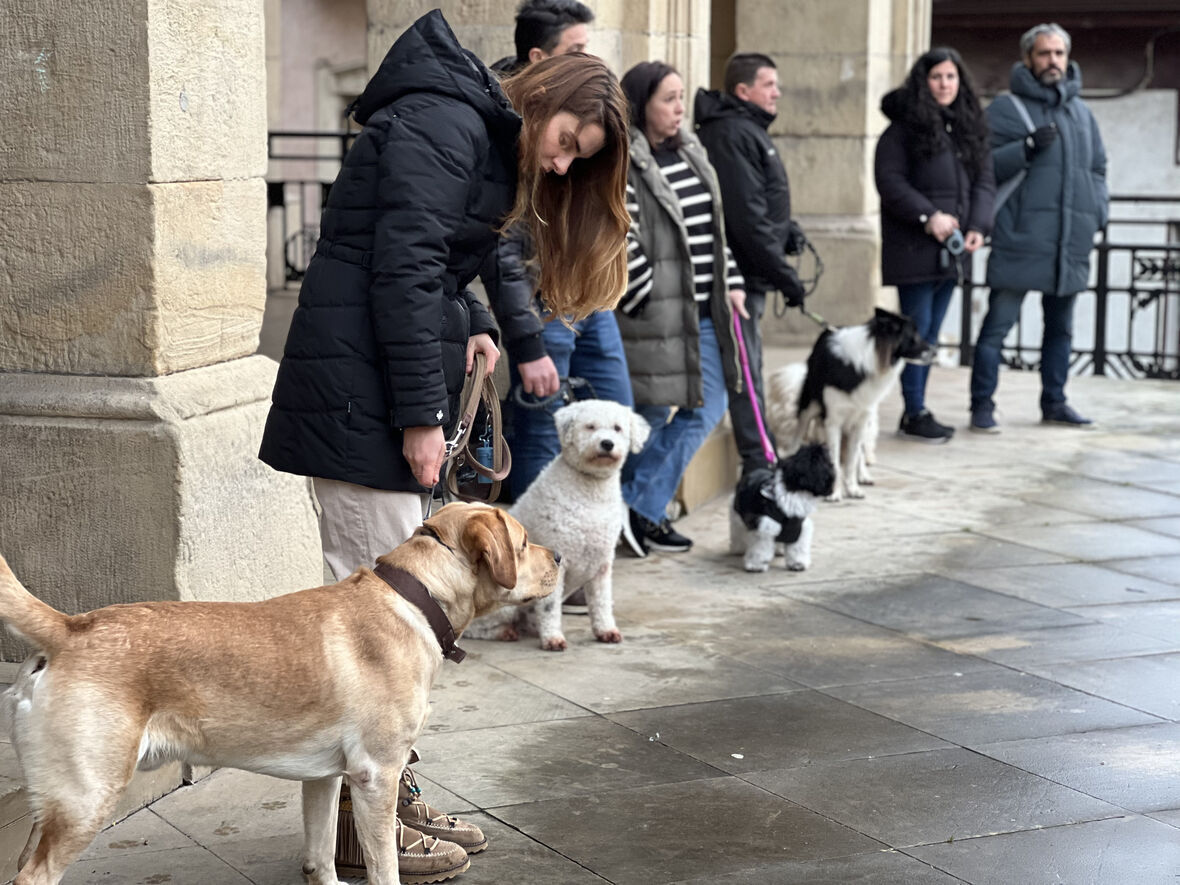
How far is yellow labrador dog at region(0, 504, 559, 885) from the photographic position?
2869 mm

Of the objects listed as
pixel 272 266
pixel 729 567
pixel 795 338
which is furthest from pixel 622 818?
pixel 272 266

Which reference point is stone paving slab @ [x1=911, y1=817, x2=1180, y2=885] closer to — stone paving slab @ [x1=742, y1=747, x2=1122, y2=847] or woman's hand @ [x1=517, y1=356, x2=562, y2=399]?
stone paving slab @ [x1=742, y1=747, x2=1122, y2=847]

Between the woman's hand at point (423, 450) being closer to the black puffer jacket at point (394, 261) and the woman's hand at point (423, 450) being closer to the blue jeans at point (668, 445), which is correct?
the black puffer jacket at point (394, 261)

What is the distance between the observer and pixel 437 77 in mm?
3402

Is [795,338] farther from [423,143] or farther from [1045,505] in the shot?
[423,143]

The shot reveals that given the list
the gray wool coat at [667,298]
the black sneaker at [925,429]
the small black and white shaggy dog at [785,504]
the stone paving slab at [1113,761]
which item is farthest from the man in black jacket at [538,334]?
the black sneaker at [925,429]

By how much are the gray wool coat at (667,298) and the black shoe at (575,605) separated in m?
0.97

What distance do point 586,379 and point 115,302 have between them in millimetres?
2334

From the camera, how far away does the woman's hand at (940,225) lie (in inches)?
344

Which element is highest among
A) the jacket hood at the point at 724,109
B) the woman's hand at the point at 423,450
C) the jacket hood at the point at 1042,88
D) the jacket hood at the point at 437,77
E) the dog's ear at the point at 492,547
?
the jacket hood at the point at 1042,88

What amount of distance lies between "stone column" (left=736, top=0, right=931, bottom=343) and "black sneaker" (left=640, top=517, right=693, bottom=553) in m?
4.61

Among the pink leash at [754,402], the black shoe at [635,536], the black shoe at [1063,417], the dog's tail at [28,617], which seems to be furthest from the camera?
the black shoe at [1063,417]

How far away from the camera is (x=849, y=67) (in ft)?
36.6

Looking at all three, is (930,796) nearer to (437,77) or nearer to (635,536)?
(437,77)
